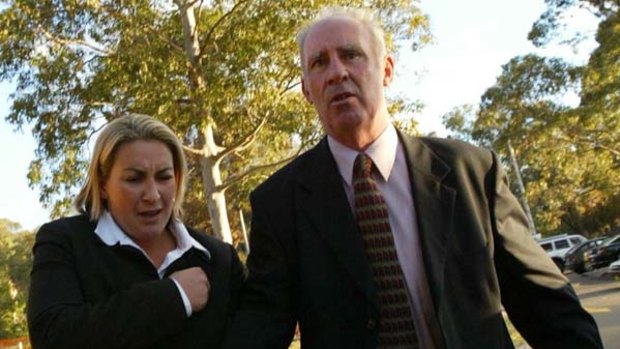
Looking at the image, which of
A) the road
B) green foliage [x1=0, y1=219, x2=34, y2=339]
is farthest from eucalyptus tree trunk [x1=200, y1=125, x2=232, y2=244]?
green foliage [x1=0, y1=219, x2=34, y2=339]

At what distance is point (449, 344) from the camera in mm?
1896

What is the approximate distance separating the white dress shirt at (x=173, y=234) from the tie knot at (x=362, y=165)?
0.68 meters

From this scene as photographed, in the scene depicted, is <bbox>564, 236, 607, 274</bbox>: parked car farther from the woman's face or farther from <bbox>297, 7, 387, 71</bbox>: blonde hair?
the woman's face

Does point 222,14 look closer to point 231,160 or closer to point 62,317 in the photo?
point 231,160

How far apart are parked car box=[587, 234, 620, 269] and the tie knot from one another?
22.7m

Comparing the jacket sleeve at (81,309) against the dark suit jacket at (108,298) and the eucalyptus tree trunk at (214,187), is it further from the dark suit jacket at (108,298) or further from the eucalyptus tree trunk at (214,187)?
the eucalyptus tree trunk at (214,187)

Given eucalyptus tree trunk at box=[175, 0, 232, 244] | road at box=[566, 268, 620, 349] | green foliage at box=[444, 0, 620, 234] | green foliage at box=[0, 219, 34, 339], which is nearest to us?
road at box=[566, 268, 620, 349]

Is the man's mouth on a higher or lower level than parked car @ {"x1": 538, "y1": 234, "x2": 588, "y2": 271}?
higher

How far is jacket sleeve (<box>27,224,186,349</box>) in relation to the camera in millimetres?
1908

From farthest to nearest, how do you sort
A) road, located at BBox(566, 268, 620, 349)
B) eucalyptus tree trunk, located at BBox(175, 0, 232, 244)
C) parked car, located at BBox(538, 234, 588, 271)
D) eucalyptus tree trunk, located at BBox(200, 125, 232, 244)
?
1. parked car, located at BBox(538, 234, 588, 271)
2. eucalyptus tree trunk, located at BBox(200, 125, 232, 244)
3. eucalyptus tree trunk, located at BBox(175, 0, 232, 244)
4. road, located at BBox(566, 268, 620, 349)

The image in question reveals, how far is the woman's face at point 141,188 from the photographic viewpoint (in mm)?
2207

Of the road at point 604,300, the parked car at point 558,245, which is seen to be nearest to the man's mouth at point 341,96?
the road at point 604,300

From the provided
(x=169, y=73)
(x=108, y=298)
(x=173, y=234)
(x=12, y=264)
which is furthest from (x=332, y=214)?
(x=12, y=264)

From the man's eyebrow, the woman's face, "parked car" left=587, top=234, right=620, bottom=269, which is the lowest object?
"parked car" left=587, top=234, right=620, bottom=269
